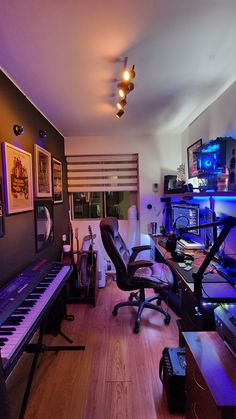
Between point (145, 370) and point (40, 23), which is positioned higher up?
point (40, 23)

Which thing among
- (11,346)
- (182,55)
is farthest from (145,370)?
(182,55)

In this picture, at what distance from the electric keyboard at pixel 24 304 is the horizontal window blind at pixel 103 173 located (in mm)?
1866

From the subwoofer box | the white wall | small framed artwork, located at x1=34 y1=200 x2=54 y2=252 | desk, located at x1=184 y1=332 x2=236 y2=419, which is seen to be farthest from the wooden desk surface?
small framed artwork, located at x1=34 y1=200 x2=54 y2=252

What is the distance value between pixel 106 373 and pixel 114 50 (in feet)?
7.77

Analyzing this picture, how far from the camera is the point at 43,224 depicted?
2.55 metres

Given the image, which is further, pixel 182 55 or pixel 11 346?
pixel 182 55

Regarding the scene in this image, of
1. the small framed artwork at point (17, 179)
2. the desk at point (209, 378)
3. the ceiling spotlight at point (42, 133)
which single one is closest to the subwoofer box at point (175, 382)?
the desk at point (209, 378)

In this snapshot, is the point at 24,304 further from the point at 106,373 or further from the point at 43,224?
the point at 43,224

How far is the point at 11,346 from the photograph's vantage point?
1092 mm

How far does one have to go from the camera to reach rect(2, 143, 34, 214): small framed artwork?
1.74 m

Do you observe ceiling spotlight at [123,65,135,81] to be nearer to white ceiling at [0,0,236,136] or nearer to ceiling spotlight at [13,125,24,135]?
white ceiling at [0,0,236,136]

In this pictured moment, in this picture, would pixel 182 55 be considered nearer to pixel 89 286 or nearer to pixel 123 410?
pixel 123 410

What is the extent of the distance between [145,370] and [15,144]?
2.13 m

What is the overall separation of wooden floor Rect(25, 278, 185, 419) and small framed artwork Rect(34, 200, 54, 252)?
3.04 feet
